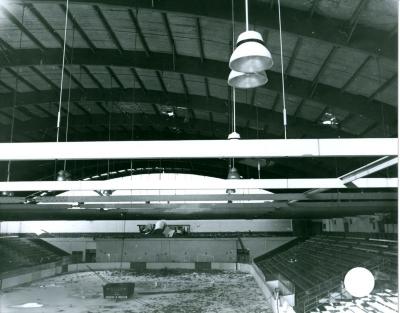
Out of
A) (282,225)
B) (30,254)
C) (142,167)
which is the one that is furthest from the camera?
(282,225)

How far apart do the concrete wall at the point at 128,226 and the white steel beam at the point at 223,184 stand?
24690 millimetres

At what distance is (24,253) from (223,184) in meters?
25.0

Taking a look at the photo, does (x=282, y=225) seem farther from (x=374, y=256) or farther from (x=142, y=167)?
(x=374, y=256)

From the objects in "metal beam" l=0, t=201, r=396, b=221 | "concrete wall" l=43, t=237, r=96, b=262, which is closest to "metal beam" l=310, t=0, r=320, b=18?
"metal beam" l=0, t=201, r=396, b=221

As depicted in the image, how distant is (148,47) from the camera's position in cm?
1238

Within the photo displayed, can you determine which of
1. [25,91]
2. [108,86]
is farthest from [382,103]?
[25,91]

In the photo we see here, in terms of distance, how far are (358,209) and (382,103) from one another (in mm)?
3415

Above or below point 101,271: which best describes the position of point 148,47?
above

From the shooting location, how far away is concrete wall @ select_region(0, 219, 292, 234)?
109 ft

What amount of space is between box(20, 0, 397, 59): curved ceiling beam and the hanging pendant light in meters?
5.45

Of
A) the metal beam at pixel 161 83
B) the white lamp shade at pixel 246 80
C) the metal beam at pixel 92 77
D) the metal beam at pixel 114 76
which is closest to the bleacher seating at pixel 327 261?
the metal beam at pixel 161 83

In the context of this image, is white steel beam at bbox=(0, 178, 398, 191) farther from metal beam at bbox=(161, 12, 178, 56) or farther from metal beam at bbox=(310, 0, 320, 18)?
metal beam at bbox=(161, 12, 178, 56)

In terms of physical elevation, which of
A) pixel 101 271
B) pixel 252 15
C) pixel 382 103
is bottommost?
pixel 101 271

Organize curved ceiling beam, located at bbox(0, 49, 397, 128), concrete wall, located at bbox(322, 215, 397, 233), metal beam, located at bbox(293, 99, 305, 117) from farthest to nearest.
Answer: concrete wall, located at bbox(322, 215, 397, 233), metal beam, located at bbox(293, 99, 305, 117), curved ceiling beam, located at bbox(0, 49, 397, 128)
